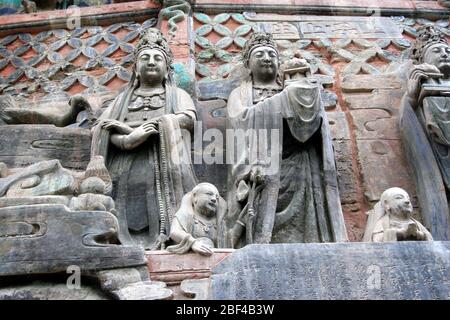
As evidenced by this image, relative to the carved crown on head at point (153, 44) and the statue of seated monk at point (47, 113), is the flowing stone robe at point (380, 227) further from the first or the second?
the statue of seated monk at point (47, 113)

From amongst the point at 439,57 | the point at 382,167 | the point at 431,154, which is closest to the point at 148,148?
the point at 382,167

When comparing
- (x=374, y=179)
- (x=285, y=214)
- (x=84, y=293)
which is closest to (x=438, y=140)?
(x=374, y=179)

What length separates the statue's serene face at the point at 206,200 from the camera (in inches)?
221

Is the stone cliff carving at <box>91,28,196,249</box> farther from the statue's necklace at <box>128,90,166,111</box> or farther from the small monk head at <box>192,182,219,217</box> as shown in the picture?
the small monk head at <box>192,182,219,217</box>

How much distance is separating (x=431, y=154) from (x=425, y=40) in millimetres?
1384

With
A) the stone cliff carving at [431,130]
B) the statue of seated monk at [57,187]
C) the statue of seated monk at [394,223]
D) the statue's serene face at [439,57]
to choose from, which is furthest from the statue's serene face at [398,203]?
the statue of seated monk at [57,187]

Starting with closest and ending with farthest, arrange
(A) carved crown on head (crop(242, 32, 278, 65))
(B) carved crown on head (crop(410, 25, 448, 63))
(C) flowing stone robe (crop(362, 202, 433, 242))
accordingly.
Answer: (C) flowing stone robe (crop(362, 202, 433, 242))
(A) carved crown on head (crop(242, 32, 278, 65))
(B) carved crown on head (crop(410, 25, 448, 63))

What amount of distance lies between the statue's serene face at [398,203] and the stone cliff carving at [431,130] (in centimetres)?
54

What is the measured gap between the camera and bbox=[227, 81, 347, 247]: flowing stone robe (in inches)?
231

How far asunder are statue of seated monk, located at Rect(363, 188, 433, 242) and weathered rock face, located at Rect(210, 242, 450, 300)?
1.31ft

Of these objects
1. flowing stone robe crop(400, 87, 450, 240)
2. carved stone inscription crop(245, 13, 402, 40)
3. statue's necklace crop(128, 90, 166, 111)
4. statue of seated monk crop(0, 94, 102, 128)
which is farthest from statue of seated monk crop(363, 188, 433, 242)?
carved stone inscription crop(245, 13, 402, 40)

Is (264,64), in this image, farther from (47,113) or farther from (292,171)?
(47,113)

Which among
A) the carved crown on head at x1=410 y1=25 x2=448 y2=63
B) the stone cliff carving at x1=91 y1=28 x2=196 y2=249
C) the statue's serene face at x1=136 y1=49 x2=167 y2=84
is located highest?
the carved crown on head at x1=410 y1=25 x2=448 y2=63

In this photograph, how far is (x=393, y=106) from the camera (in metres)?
7.71
